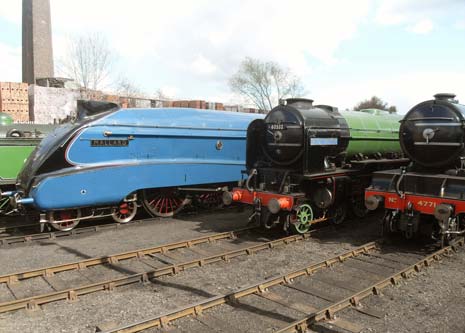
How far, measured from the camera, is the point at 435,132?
22.9ft

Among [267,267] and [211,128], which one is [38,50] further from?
[267,267]

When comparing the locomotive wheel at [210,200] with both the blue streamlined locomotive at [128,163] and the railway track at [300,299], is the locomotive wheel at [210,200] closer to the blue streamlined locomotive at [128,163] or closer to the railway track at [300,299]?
the blue streamlined locomotive at [128,163]

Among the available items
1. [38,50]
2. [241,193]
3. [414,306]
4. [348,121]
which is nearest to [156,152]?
[241,193]

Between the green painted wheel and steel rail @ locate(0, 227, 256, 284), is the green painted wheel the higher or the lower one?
the higher one

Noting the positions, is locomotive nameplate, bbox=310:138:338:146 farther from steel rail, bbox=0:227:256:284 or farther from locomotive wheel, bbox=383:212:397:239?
steel rail, bbox=0:227:256:284

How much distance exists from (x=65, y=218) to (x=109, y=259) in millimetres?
2796

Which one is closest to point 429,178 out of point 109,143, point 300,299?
point 300,299

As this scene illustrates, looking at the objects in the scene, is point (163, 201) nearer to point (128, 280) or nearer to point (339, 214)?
point (339, 214)

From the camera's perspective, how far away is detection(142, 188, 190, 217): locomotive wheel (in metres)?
9.85

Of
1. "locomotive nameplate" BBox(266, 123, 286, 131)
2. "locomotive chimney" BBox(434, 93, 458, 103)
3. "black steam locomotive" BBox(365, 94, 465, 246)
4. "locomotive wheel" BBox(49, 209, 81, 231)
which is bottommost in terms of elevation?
"locomotive wheel" BBox(49, 209, 81, 231)

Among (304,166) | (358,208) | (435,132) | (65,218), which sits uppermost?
(435,132)

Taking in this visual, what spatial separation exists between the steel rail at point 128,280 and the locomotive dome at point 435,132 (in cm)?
288

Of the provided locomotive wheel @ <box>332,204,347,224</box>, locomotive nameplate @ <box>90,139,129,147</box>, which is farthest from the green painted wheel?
locomotive nameplate @ <box>90,139,129,147</box>

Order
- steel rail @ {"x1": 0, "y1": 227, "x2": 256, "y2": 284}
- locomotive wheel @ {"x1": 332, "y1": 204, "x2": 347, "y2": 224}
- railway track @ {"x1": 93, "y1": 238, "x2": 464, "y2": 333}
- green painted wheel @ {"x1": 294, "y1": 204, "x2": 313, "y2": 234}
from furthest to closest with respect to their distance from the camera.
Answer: locomotive wheel @ {"x1": 332, "y1": 204, "x2": 347, "y2": 224}
green painted wheel @ {"x1": 294, "y1": 204, "x2": 313, "y2": 234}
steel rail @ {"x1": 0, "y1": 227, "x2": 256, "y2": 284}
railway track @ {"x1": 93, "y1": 238, "x2": 464, "y2": 333}
